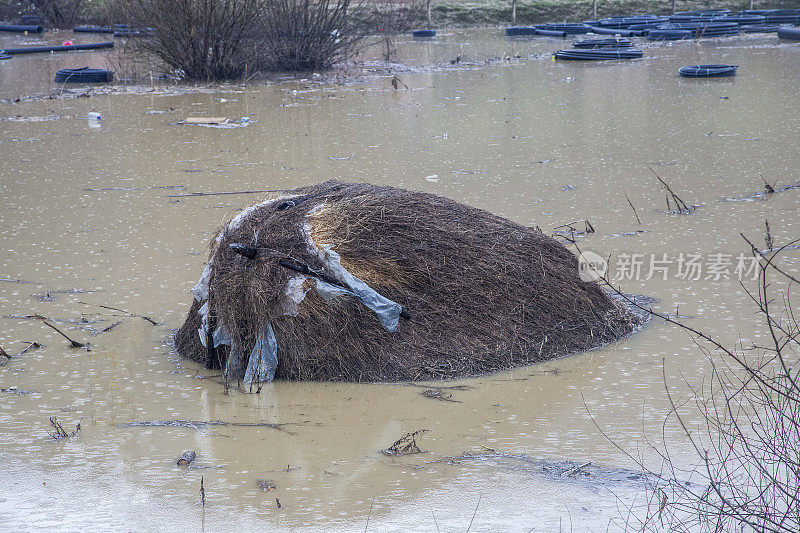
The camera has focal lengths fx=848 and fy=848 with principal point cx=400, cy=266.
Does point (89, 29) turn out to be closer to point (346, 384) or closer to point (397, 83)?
point (397, 83)

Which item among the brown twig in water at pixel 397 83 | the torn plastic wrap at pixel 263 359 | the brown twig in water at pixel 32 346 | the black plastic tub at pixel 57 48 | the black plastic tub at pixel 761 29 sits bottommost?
the brown twig in water at pixel 32 346

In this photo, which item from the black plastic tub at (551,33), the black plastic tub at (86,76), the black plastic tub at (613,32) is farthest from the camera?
the black plastic tub at (551,33)

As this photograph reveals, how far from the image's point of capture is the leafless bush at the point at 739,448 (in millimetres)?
2656

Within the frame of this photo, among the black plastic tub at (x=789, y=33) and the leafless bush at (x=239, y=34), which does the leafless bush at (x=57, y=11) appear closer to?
the leafless bush at (x=239, y=34)

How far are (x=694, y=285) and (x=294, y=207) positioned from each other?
2.99 metres

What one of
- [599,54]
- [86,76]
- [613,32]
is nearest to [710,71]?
[599,54]

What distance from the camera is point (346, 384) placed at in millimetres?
4785

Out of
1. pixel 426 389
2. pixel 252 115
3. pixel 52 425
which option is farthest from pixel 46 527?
pixel 252 115

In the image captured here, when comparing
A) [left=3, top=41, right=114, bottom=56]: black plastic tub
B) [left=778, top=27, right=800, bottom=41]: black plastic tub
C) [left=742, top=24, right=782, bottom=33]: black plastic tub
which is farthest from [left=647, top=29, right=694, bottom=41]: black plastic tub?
[left=3, top=41, right=114, bottom=56]: black plastic tub

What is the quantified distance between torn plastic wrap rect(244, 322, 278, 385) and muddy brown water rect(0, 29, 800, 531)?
90mm

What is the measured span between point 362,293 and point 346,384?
0.52m

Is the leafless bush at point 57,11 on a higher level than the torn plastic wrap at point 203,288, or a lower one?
higher

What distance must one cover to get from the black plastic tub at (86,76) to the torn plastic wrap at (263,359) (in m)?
15.1

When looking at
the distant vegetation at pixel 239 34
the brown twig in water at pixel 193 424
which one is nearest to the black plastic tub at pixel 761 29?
the distant vegetation at pixel 239 34
